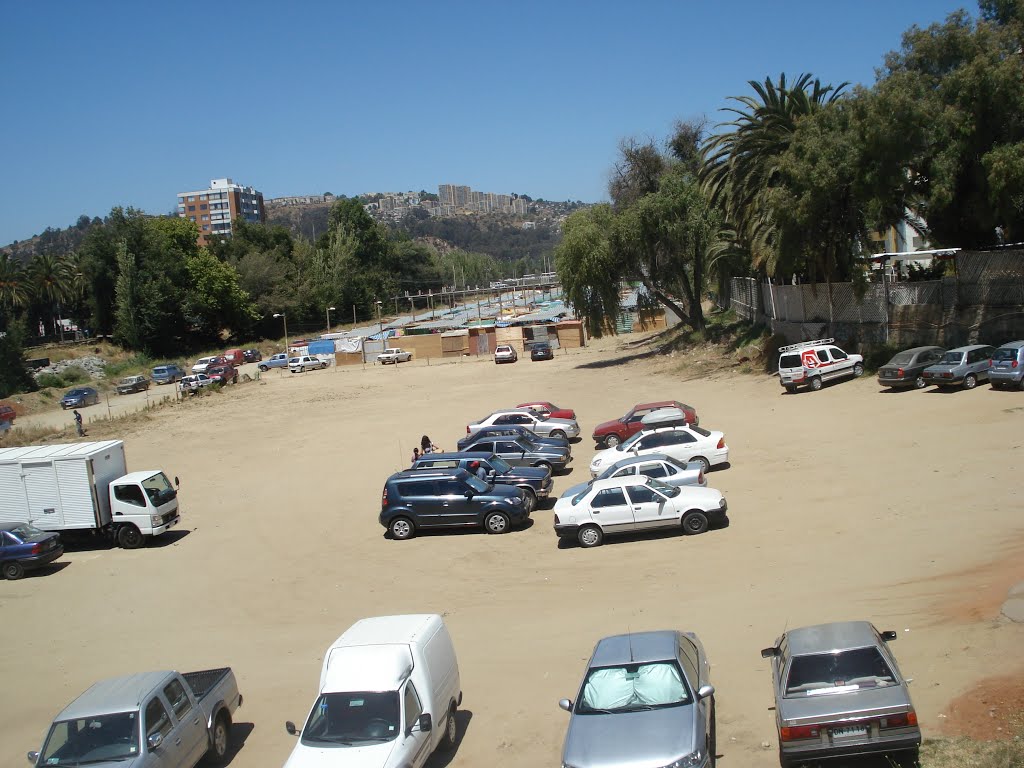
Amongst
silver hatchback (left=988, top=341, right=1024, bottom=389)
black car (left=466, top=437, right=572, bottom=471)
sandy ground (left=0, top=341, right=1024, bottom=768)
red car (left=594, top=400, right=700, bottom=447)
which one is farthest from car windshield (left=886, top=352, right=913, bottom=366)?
black car (left=466, top=437, right=572, bottom=471)

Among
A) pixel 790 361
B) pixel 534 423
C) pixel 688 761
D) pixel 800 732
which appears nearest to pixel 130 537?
pixel 534 423

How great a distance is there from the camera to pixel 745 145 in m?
42.9

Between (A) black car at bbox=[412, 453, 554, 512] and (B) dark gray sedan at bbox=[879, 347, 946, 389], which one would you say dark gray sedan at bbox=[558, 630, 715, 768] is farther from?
(B) dark gray sedan at bbox=[879, 347, 946, 389]

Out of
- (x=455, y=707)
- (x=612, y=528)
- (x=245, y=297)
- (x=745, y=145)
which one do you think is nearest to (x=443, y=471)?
(x=612, y=528)

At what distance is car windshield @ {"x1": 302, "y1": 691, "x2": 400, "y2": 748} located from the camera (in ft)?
27.6

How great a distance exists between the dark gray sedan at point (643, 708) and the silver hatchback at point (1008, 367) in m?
21.0

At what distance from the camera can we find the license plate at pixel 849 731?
25.0 ft

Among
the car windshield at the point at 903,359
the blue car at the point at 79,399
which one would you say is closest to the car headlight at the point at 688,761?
the car windshield at the point at 903,359

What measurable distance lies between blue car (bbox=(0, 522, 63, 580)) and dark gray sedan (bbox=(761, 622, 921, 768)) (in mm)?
19797

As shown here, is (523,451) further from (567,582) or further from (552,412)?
(567,582)

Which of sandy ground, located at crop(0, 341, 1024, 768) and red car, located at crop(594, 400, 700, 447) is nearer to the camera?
sandy ground, located at crop(0, 341, 1024, 768)

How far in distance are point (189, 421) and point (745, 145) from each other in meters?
33.7

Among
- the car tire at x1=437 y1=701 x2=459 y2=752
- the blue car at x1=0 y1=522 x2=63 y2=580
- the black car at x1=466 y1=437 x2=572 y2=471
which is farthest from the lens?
the black car at x1=466 y1=437 x2=572 y2=471

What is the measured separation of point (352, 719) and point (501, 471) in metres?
14.8
